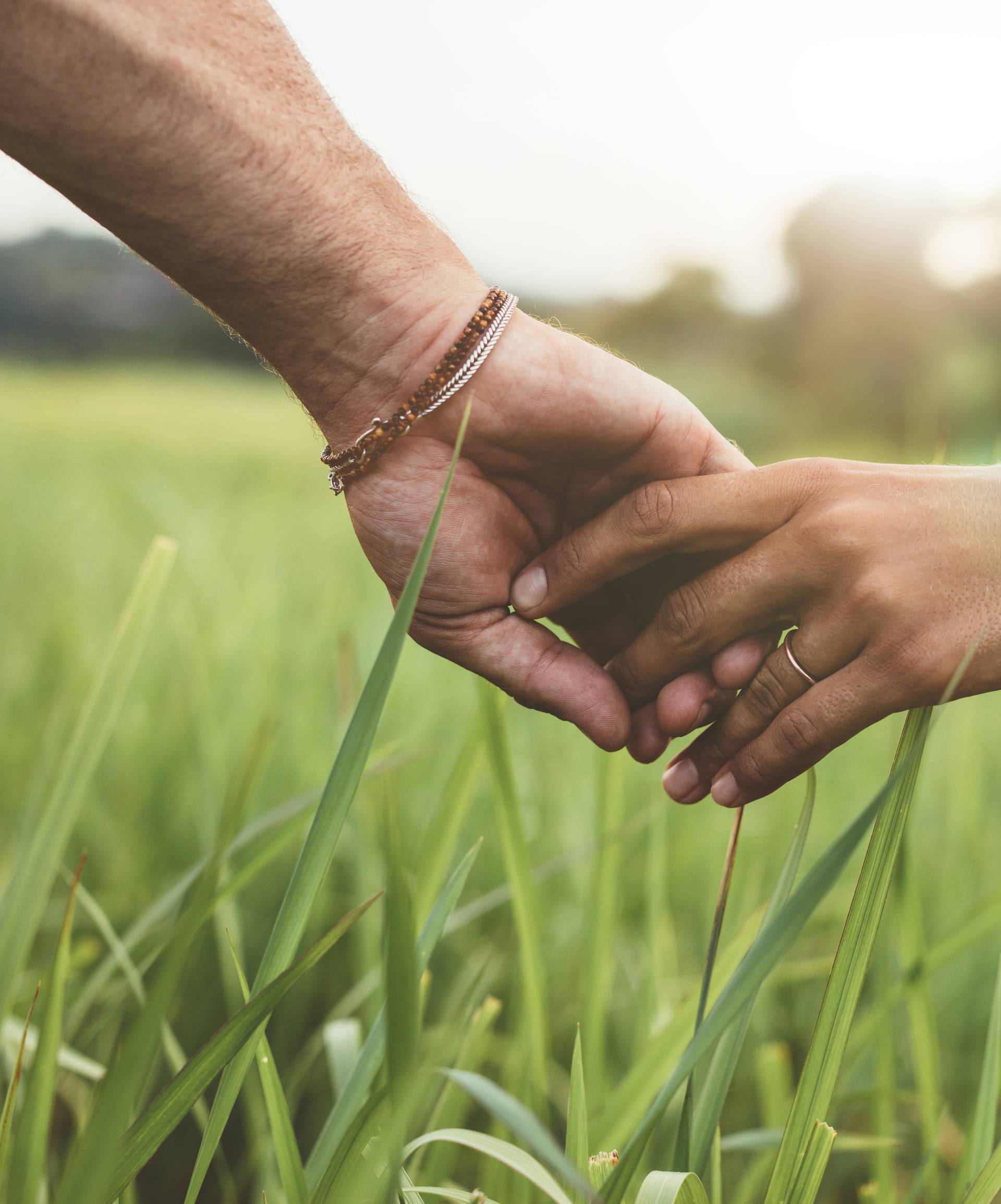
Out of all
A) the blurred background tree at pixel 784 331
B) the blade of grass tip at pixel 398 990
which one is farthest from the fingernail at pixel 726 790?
the blurred background tree at pixel 784 331

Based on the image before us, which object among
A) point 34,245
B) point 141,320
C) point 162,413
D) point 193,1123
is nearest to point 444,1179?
point 193,1123

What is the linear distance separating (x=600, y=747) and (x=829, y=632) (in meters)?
0.20

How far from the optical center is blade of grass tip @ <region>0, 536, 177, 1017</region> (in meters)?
0.46

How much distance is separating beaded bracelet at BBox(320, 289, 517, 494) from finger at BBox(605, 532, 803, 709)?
0.24 m

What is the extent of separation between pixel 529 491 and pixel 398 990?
0.56 metres

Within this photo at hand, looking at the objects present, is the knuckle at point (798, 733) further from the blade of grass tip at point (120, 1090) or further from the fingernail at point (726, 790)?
the blade of grass tip at point (120, 1090)

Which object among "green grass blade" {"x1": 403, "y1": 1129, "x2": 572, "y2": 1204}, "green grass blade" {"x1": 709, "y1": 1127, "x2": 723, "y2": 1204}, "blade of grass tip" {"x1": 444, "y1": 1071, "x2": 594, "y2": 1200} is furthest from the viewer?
"green grass blade" {"x1": 709, "y1": 1127, "x2": 723, "y2": 1204}

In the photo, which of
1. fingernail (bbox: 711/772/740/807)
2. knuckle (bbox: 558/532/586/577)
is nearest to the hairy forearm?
knuckle (bbox: 558/532/586/577)

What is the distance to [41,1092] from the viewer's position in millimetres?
408

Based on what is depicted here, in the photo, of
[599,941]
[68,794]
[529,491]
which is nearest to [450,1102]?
[599,941]

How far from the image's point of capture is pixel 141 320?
15273 millimetres

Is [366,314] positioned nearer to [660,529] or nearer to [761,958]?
[660,529]

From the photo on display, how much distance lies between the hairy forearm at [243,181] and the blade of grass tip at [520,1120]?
0.52m

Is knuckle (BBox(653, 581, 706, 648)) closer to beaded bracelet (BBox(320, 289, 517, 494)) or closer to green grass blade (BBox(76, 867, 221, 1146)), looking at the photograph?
beaded bracelet (BBox(320, 289, 517, 494))
